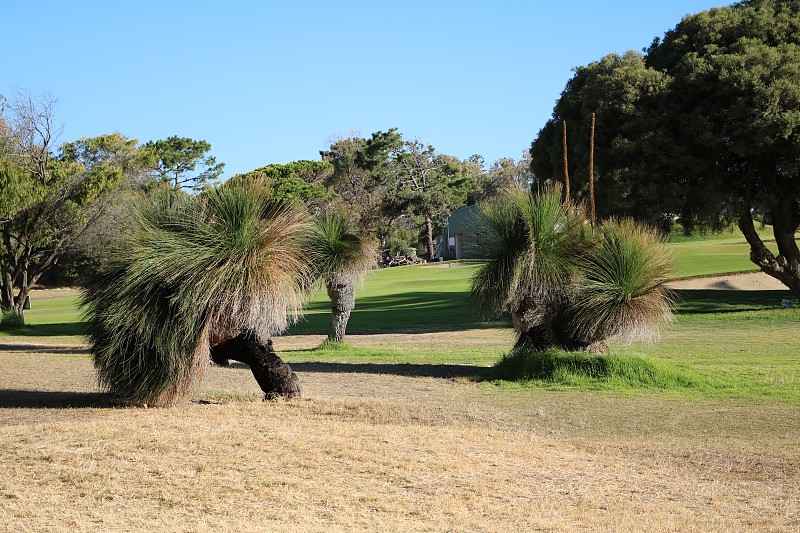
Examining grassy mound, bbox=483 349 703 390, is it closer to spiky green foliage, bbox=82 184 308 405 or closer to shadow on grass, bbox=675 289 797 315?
spiky green foliage, bbox=82 184 308 405

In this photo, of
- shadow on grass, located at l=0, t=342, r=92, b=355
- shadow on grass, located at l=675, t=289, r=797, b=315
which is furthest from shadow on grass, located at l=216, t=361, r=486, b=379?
shadow on grass, located at l=675, t=289, r=797, b=315

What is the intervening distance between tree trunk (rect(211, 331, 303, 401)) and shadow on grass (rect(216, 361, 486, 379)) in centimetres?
531

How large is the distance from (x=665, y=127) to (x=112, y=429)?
927 inches

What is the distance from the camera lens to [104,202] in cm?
3631

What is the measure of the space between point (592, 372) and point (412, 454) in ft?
26.4

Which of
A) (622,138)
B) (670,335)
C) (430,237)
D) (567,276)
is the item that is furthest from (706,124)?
(430,237)

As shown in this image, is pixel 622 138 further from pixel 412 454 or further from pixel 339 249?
pixel 412 454

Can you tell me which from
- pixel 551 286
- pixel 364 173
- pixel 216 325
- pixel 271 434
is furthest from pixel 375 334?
pixel 364 173

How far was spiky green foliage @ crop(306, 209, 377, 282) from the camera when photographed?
22.6m

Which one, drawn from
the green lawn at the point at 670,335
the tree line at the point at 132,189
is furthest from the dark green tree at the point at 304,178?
the green lawn at the point at 670,335

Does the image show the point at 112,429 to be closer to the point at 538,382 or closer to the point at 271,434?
the point at 271,434

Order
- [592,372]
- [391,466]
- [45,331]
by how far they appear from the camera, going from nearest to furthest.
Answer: [391,466] < [592,372] < [45,331]

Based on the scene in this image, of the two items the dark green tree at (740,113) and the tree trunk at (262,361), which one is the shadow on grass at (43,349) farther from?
the dark green tree at (740,113)

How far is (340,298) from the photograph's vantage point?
79.5 feet
